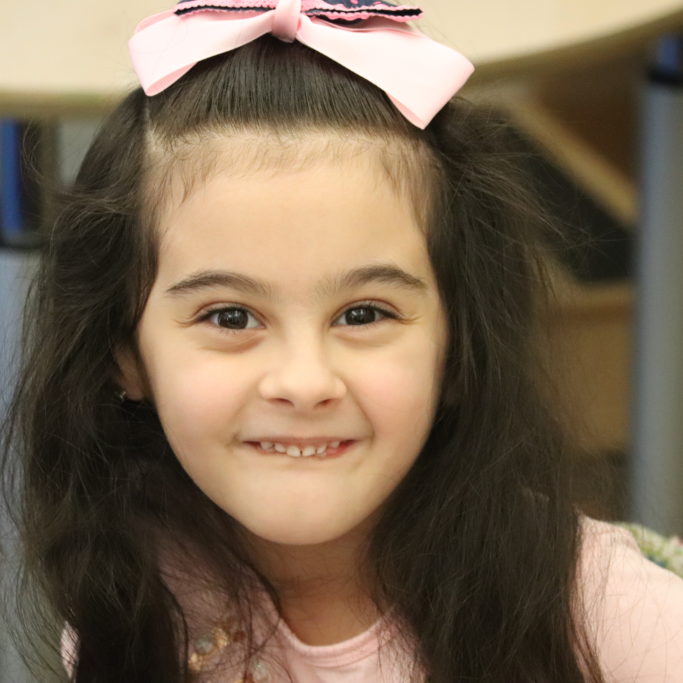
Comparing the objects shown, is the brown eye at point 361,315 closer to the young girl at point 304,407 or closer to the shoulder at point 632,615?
the young girl at point 304,407

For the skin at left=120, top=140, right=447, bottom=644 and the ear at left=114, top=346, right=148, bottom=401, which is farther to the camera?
the ear at left=114, top=346, right=148, bottom=401

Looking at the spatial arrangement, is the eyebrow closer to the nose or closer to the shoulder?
the nose

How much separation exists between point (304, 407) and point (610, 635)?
33 cm

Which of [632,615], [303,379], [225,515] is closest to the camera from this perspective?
[303,379]

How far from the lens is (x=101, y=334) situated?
97cm

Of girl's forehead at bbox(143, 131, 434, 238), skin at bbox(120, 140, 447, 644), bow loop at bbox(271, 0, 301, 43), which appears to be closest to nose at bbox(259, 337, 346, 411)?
skin at bbox(120, 140, 447, 644)

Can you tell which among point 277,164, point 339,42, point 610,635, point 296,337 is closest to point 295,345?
point 296,337

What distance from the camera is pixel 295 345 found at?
83 centimetres

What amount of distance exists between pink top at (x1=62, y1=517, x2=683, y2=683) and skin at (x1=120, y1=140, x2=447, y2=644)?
0.16 metres

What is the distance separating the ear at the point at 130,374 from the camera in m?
0.97

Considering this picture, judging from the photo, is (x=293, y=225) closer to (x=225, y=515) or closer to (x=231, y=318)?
(x=231, y=318)

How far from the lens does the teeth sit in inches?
34.4

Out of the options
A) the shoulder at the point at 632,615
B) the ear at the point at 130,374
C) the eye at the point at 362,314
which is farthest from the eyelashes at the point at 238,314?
the shoulder at the point at 632,615

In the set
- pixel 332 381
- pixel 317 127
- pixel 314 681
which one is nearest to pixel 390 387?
pixel 332 381
